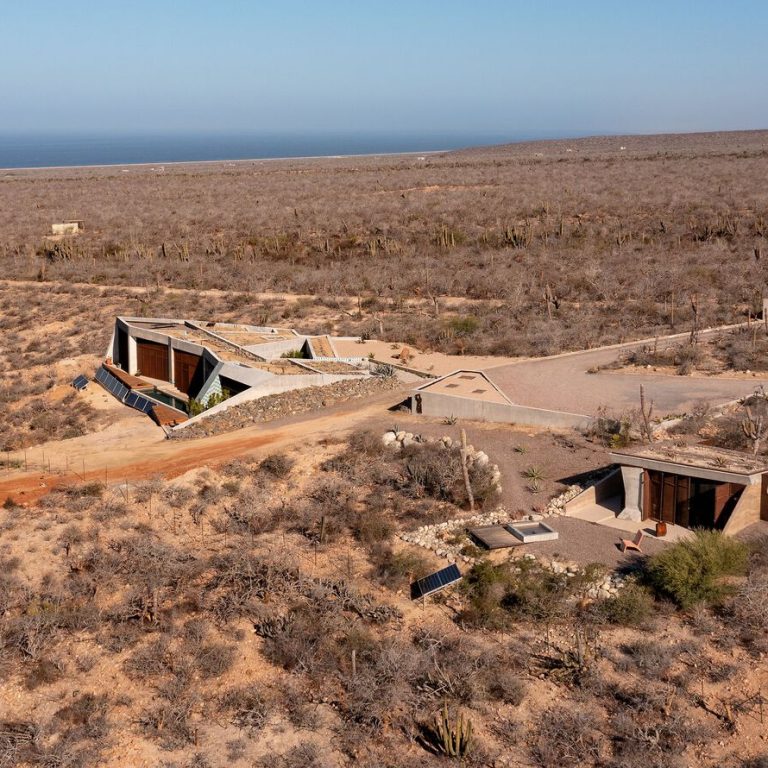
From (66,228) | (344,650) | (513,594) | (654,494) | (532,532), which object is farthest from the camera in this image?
(66,228)

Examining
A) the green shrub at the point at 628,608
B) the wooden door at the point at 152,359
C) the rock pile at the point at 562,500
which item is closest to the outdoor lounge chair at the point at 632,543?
the green shrub at the point at 628,608

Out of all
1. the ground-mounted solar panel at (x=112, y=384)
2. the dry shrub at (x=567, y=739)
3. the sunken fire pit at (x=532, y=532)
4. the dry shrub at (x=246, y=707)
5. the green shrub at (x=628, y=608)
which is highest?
the ground-mounted solar panel at (x=112, y=384)

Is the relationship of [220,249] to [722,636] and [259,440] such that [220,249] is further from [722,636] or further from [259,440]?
[722,636]

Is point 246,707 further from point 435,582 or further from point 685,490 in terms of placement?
point 685,490

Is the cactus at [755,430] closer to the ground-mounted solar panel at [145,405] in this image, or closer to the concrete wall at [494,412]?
the concrete wall at [494,412]

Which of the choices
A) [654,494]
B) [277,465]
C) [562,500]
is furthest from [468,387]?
[654,494]

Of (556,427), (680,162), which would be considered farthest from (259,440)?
(680,162)
